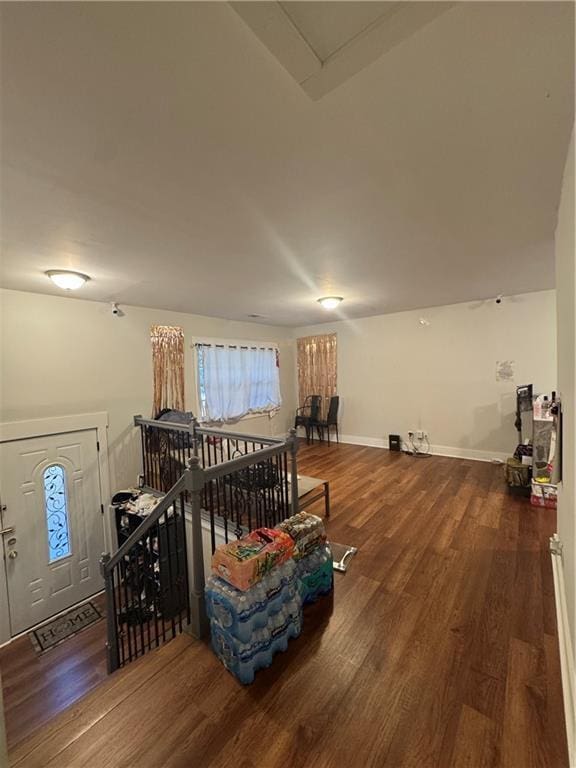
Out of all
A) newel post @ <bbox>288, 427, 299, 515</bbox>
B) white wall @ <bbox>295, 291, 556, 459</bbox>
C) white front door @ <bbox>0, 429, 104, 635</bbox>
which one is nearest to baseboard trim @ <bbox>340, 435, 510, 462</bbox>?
white wall @ <bbox>295, 291, 556, 459</bbox>

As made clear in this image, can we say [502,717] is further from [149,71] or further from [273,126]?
[149,71]

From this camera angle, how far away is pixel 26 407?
11.2ft

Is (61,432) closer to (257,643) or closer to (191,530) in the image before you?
(191,530)

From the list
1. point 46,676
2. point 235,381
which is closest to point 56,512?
point 46,676

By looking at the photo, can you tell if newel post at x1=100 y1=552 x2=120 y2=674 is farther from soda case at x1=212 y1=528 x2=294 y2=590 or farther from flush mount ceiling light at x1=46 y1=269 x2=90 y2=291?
flush mount ceiling light at x1=46 y1=269 x2=90 y2=291

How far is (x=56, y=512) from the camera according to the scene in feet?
11.8

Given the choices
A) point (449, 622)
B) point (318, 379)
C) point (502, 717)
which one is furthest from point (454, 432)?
point (502, 717)

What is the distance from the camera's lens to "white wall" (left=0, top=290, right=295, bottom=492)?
336 centimetres

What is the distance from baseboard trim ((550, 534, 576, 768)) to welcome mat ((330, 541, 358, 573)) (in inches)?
51.1

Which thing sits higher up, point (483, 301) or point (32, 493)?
point (483, 301)

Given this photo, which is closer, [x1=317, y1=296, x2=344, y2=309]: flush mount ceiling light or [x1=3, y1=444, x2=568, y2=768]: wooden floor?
[x1=3, y1=444, x2=568, y2=768]: wooden floor

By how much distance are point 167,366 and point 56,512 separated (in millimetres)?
2295

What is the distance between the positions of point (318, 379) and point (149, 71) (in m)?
6.13

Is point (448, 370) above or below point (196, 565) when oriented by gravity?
above
